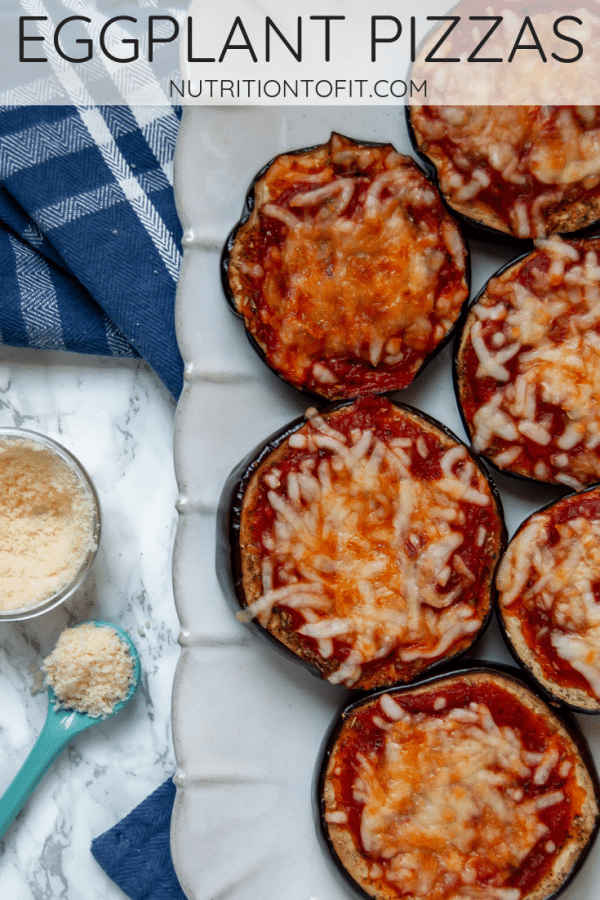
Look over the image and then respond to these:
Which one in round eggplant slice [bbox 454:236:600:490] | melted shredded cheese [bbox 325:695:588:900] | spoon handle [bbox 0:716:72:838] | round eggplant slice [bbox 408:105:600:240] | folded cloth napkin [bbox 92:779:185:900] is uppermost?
round eggplant slice [bbox 408:105:600:240]

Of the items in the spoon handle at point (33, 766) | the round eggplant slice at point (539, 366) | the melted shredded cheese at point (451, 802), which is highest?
the round eggplant slice at point (539, 366)

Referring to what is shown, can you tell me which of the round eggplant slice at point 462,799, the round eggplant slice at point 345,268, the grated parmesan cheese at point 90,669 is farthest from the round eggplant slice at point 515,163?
the grated parmesan cheese at point 90,669

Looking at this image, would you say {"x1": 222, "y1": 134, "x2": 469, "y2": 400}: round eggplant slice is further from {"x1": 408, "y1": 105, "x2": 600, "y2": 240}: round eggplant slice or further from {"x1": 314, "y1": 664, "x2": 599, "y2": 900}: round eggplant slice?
{"x1": 314, "y1": 664, "x2": 599, "y2": 900}: round eggplant slice

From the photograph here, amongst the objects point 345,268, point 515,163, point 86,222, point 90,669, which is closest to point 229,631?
point 90,669

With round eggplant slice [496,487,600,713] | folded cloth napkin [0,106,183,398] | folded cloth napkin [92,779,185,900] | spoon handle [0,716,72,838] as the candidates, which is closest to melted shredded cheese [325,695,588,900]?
round eggplant slice [496,487,600,713]

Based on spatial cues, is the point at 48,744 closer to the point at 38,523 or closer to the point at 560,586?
the point at 38,523

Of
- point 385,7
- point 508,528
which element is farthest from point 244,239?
point 508,528

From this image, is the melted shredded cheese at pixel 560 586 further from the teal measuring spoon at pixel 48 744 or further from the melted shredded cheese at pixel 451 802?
the teal measuring spoon at pixel 48 744
